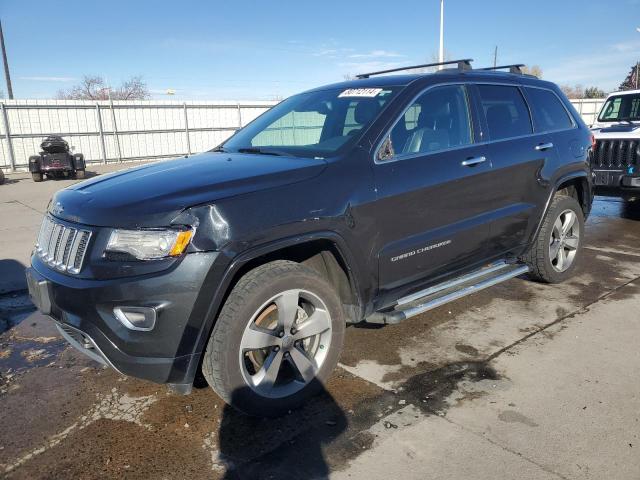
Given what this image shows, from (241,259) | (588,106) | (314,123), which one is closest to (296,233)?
(241,259)

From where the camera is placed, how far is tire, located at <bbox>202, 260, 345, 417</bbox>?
8.86ft

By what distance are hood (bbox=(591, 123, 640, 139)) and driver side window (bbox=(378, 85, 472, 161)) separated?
508 cm

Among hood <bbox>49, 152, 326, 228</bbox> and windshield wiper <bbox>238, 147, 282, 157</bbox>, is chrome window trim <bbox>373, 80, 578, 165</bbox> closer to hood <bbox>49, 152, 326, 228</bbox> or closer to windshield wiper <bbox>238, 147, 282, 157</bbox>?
hood <bbox>49, 152, 326, 228</bbox>

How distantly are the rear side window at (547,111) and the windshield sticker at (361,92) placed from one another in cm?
175

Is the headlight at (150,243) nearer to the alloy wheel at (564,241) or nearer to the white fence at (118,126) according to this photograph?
the alloy wheel at (564,241)

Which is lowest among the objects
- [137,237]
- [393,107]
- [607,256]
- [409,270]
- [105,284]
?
[607,256]

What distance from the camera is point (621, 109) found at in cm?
900

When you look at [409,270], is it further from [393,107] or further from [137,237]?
[137,237]

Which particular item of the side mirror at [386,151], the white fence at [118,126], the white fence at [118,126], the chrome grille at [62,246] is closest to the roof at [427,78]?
the side mirror at [386,151]

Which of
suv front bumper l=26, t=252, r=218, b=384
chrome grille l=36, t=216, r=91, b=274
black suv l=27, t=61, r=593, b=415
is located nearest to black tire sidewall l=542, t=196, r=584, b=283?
black suv l=27, t=61, r=593, b=415

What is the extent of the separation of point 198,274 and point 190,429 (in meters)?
1.00

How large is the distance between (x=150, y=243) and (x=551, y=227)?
12.1 ft

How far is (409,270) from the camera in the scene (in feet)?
A: 11.4

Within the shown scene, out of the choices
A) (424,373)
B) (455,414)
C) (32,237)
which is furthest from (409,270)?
(32,237)
